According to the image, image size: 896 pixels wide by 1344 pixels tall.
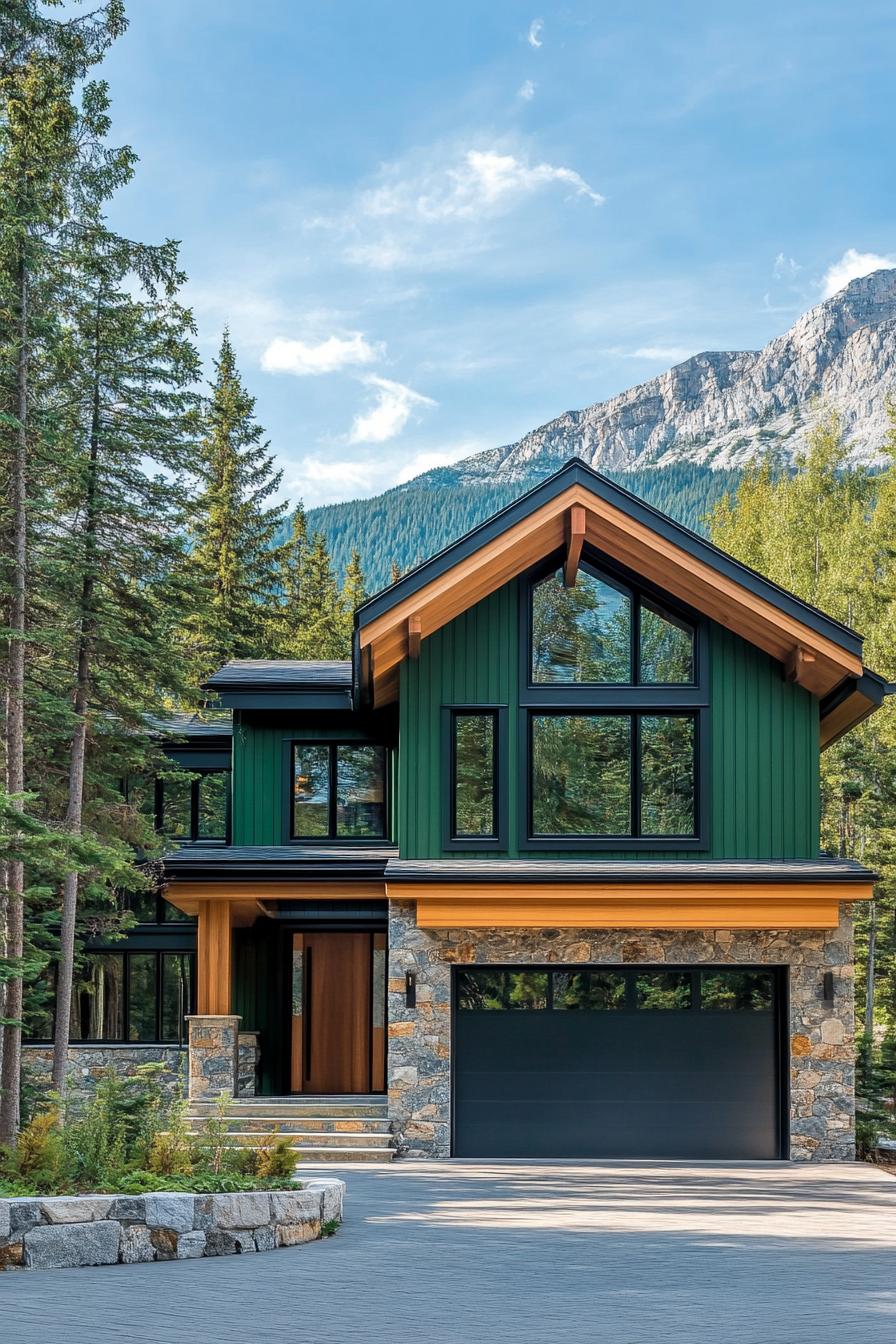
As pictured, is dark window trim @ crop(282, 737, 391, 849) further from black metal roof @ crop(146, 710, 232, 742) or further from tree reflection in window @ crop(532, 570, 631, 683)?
tree reflection in window @ crop(532, 570, 631, 683)

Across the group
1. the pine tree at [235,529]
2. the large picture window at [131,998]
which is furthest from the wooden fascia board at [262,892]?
the pine tree at [235,529]

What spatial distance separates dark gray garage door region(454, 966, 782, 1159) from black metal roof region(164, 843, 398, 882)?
2.62m

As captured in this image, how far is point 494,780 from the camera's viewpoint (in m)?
17.6

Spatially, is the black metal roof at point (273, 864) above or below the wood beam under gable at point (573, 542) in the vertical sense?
below

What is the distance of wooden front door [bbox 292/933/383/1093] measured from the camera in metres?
21.1

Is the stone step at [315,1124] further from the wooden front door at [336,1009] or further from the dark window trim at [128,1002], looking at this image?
the dark window trim at [128,1002]

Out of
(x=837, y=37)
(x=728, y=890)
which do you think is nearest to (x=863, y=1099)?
(x=728, y=890)

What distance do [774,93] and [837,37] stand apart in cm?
301

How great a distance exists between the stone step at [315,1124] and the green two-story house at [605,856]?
0.42 m

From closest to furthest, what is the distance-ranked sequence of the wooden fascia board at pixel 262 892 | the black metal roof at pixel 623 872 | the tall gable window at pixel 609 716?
1. the black metal roof at pixel 623 872
2. the tall gable window at pixel 609 716
3. the wooden fascia board at pixel 262 892

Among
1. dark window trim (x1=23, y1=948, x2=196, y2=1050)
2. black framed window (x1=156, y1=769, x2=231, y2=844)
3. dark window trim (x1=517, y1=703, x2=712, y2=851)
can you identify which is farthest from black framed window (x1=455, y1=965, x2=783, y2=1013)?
dark window trim (x1=23, y1=948, x2=196, y2=1050)

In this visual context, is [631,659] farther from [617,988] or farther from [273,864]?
[273,864]

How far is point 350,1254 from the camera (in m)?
10.4

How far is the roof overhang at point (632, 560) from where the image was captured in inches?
664
